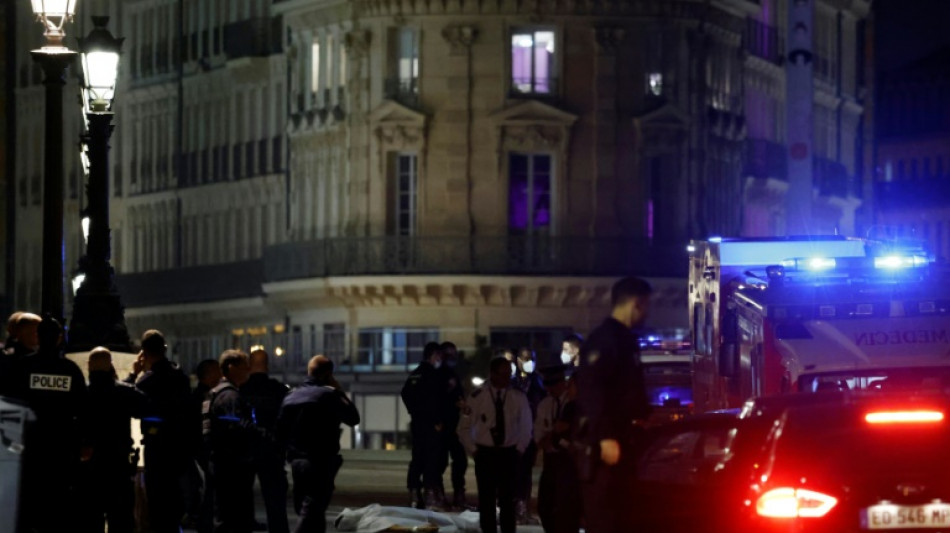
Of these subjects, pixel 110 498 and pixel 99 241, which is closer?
pixel 110 498

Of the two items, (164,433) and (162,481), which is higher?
(164,433)

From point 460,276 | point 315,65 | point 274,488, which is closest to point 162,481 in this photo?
point 274,488

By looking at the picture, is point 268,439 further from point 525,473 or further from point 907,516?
point 907,516

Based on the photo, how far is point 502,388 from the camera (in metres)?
26.6

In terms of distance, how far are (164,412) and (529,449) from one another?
277 inches

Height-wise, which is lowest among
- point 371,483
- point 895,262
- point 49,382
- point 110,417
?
point 371,483

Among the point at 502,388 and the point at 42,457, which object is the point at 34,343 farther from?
the point at 502,388

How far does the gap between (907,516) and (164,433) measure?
347 inches

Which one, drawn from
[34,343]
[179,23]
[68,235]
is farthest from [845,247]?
[68,235]

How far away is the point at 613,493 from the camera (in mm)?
17078

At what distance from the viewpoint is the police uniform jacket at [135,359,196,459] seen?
23.6 meters

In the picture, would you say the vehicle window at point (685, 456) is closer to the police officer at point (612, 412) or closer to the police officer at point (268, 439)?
the police officer at point (612, 412)

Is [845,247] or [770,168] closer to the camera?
[845,247]

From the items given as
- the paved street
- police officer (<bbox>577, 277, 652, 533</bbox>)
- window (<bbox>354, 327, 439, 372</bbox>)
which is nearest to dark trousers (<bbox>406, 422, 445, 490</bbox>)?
the paved street
